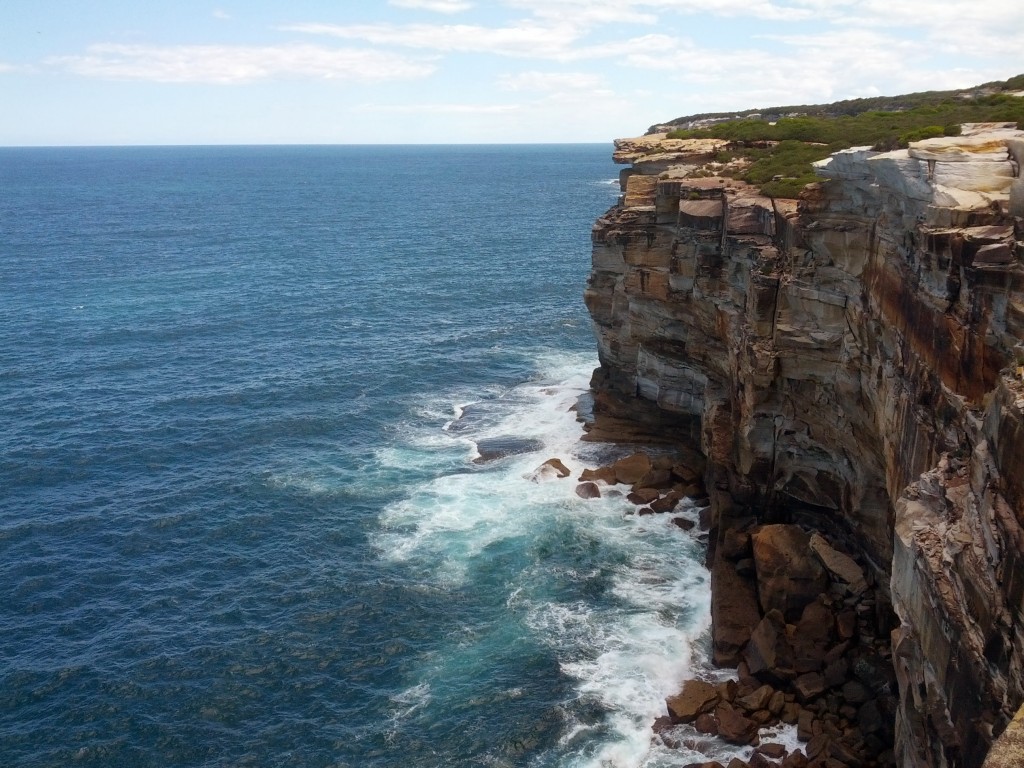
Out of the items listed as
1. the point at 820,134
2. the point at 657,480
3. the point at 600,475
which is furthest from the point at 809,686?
the point at 820,134

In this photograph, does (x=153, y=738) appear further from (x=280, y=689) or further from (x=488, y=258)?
(x=488, y=258)

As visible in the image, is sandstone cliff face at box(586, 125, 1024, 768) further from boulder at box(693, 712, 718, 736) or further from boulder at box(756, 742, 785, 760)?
boulder at box(693, 712, 718, 736)

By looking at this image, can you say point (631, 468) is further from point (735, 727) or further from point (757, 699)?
point (735, 727)

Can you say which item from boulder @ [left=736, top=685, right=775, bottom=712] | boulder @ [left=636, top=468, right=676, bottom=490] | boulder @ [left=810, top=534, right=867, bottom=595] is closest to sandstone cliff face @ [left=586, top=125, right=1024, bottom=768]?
boulder @ [left=810, top=534, right=867, bottom=595]

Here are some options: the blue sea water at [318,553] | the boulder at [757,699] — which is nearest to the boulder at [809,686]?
the boulder at [757,699]

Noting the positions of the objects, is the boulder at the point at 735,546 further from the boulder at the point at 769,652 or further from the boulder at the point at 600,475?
the boulder at the point at 600,475

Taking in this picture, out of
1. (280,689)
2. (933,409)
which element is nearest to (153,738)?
(280,689)
